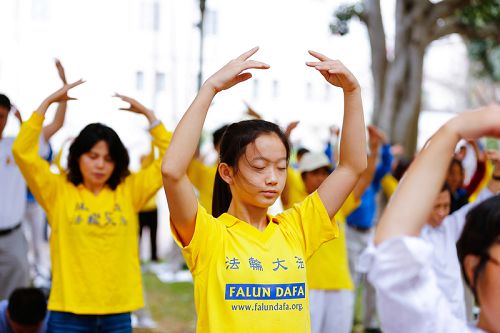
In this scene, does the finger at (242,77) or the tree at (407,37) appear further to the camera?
the tree at (407,37)

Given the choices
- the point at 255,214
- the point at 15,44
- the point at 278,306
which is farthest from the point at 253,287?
the point at 15,44

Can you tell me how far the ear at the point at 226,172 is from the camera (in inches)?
122

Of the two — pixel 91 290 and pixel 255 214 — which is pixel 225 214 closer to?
pixel 255 214

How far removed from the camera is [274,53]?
2900cm

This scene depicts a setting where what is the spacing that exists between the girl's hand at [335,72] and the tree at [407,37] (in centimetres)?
867

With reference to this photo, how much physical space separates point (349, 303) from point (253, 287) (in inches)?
110

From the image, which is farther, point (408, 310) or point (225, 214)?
point (225, 214)

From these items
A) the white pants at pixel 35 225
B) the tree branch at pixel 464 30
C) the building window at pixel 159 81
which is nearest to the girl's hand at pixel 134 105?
the white pants at pixel 35 225

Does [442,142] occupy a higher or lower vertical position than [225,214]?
higher

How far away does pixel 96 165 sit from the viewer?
14.6 ft

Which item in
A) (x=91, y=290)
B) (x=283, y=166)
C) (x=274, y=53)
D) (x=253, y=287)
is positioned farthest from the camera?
(x=274, y=53)

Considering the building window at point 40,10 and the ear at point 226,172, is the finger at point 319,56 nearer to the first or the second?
the ear at point 226,172

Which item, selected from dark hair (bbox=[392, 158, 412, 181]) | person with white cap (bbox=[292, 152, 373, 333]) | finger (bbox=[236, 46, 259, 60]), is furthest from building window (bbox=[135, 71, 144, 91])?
finger (bbox=[236, 46, 259, 60])

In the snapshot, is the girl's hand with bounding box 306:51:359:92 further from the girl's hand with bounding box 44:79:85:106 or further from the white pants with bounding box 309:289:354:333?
the white pants with bounding box 309:289:354:333
